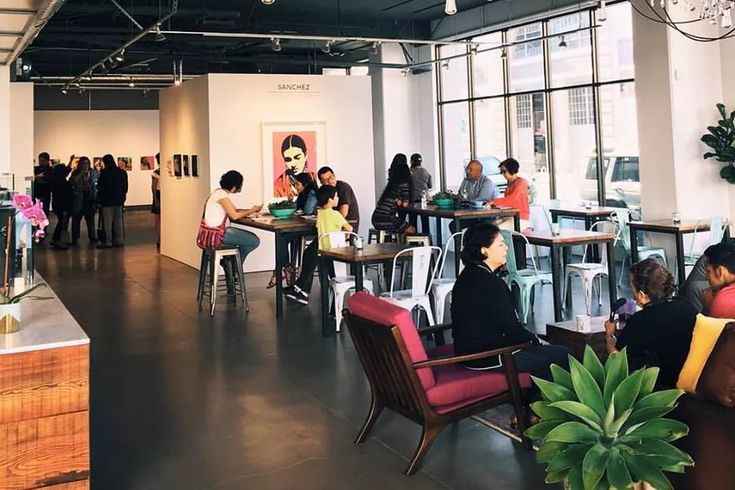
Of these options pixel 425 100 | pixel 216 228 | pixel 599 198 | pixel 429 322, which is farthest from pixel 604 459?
pixel 425 100

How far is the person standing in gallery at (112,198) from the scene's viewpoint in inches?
566

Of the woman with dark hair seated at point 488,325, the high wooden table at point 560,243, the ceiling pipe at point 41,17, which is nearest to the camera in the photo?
the woman with dark hair seated at point 488,325

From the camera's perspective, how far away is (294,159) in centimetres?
1202

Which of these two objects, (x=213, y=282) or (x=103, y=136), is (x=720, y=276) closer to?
(x=213, y=282)

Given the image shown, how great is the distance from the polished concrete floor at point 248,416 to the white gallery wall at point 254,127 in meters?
3.39

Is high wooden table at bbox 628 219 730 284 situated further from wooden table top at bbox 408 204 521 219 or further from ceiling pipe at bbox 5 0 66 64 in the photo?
ceiling pipe at bbox 5 0 66 64

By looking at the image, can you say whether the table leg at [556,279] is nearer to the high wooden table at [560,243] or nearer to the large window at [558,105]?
the high wooden table at [560,243]

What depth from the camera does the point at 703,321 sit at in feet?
10.5

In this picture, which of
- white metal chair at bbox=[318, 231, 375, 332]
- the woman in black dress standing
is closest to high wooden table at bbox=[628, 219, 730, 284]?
the woman in black dress standing

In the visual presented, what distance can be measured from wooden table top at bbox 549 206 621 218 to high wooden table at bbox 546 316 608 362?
215 inches

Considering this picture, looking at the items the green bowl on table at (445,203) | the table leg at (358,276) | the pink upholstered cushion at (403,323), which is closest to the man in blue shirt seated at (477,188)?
the green bowl on table at (445,203)

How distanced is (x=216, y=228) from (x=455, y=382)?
4980 millimetres

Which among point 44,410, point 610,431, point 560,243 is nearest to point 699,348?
point 610,431

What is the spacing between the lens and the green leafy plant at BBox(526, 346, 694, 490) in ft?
8.49
